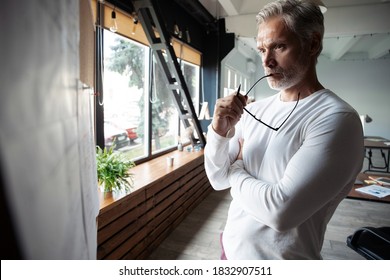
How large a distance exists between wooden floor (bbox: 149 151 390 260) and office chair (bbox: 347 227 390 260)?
0.72 m

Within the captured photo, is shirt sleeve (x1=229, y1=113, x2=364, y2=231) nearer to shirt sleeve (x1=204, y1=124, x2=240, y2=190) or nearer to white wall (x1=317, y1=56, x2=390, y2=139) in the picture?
shirt sleeve (x1=204, y1=124, x2=240, y2=190)

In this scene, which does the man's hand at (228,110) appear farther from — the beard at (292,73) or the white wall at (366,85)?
the white wall at (366,85)

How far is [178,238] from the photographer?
2592 millimetres

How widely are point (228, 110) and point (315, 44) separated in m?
0.32

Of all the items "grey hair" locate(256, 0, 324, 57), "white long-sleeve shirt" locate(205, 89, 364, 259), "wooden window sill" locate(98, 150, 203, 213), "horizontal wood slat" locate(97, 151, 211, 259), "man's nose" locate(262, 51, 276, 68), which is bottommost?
"horizontal wood slat" locate(97, 151, 211, 259)

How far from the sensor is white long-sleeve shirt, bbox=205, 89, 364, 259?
2.03 feet

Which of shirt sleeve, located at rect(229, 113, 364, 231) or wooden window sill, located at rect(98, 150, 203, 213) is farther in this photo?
wooden window sill, located at rect(98, 150, 203, 213)

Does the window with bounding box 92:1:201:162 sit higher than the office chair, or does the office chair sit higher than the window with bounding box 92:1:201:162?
the window with bounding box 92:1:201:162

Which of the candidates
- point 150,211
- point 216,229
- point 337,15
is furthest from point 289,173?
point 337,15

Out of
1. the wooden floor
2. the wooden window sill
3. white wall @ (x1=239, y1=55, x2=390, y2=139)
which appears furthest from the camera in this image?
white wall @ (x1=239, y1=55, x2=390, y2=139)

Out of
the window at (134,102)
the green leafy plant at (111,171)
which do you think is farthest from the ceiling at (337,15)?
the green leafy plant at (111,171)

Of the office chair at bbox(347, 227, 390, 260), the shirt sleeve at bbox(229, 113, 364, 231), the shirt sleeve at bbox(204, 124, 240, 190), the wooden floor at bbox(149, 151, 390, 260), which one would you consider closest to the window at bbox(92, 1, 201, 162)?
the wooden floor at bbox(149, 151, 390, 260)

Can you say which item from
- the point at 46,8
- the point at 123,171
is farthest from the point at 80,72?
the point at 123,171
